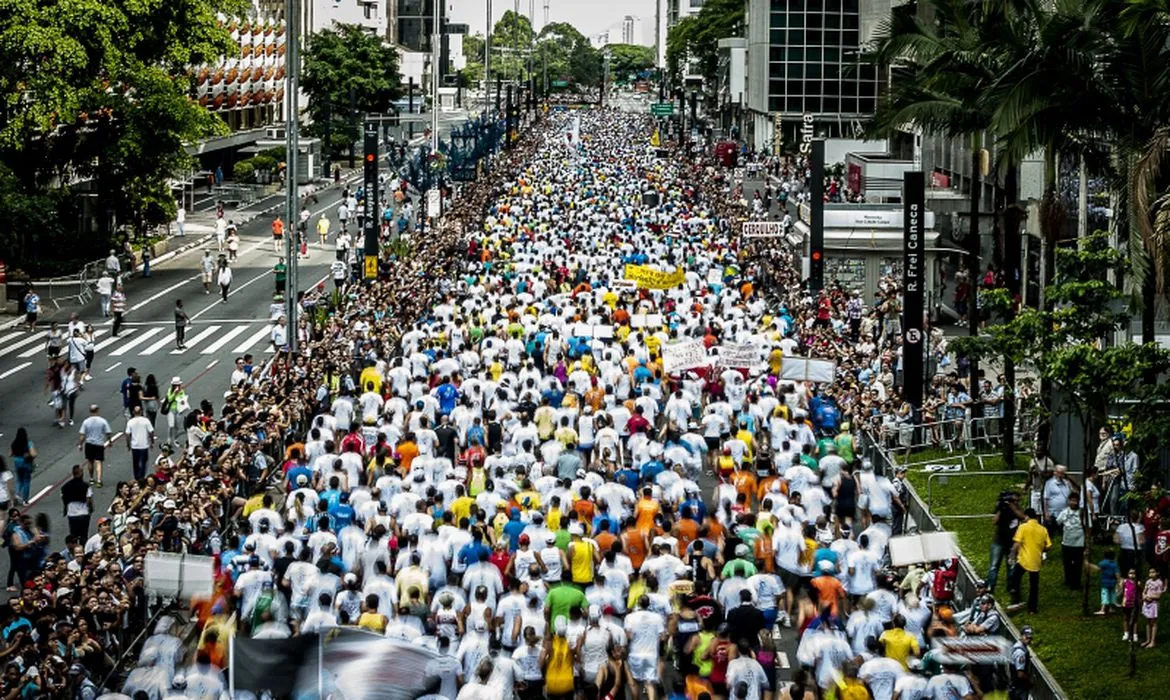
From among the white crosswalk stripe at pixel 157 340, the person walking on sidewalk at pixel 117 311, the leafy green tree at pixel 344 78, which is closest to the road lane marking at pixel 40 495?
the white crosswalk stripe at pixel 157 340

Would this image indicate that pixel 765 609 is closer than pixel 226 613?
No

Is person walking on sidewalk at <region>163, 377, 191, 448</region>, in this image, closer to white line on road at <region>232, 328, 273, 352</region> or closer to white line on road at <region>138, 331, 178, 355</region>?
white line on road at <region>138, 331, 178, 355</region>

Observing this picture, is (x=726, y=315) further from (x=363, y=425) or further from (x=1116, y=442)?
(x=1116, y=442)

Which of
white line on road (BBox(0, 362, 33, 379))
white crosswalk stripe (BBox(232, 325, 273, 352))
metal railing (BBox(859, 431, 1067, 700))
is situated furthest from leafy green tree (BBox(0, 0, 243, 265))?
metal railing (BBox(859, 431, 1067, 700))

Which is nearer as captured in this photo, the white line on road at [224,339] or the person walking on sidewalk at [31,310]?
the white line on road at [224,339]

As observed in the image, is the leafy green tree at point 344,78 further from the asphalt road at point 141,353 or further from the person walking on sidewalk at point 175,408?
the person walking on sidewalk at point 175,408

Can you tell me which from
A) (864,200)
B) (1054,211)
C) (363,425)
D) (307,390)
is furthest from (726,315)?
(864,200)

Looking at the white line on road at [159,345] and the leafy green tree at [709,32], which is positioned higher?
the leafy green tree at [709,32]
